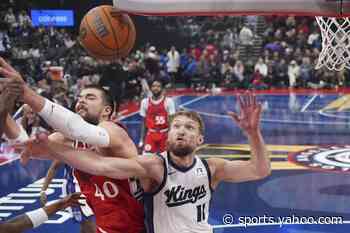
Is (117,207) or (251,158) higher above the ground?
(251,158)

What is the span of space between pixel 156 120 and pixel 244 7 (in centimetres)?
436

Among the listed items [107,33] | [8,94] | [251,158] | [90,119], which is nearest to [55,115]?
[8,94]

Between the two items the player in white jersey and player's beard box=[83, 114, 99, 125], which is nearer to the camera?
the player in white jersey

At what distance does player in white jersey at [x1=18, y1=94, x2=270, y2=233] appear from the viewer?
2.93 metres

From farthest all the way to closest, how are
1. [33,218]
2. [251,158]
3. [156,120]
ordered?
[156,120], [33,218], [251,158]

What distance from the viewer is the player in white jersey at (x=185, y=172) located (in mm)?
2930

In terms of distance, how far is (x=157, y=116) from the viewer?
7.92 metres

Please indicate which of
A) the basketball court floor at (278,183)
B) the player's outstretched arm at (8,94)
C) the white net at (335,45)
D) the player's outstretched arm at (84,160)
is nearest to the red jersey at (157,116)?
the basketball court floor at (278,183)

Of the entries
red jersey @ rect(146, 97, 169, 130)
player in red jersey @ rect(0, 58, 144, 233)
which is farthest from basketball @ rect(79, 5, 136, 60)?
red jersey @ rect(146, 97, 169, 130)

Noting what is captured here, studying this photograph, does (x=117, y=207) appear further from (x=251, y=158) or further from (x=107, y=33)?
(x=107, y=33)

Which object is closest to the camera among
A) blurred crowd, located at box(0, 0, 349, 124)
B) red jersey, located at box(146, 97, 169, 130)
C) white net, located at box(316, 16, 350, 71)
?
white net, located at box(316, 16, 350, 71)

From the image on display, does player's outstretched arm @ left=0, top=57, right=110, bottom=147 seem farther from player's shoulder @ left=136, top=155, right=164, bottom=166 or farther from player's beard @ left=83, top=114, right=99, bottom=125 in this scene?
player's beard @ left=83, top=114, right=99, bottom=125

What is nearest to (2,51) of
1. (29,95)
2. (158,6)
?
(158,6)

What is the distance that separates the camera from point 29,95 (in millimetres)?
2561
